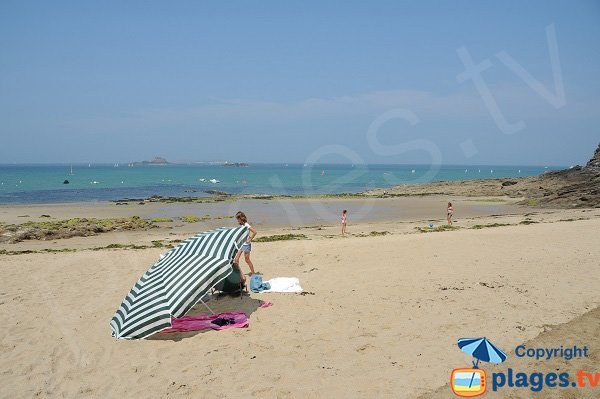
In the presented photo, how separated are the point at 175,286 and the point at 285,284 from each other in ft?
11.3

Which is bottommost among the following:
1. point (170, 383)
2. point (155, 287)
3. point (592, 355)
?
point (170, 383)

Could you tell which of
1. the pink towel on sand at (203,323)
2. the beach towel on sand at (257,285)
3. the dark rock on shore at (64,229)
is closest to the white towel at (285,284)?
the beach towel on sand at (257,285)

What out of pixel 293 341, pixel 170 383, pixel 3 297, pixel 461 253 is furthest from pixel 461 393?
pixel 3 297

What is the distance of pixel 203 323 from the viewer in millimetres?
7980

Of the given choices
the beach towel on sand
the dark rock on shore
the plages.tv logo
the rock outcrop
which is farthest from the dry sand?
the rock outcrop

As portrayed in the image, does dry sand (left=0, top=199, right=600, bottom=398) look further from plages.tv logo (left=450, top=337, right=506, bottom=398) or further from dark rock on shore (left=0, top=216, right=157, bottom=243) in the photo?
dark rock on shore (left=0, top=216, right=157, bottom=243)

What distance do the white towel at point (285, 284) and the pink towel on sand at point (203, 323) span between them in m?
1.81

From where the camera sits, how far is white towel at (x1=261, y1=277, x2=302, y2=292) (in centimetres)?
997

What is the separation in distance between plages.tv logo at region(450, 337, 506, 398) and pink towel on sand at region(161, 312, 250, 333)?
371 centimetres

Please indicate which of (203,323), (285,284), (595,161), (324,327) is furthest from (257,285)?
(595,161)

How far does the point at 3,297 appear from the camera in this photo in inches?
398

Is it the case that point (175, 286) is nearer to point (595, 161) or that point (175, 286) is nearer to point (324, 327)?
point (324, 327)

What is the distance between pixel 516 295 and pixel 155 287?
709cm

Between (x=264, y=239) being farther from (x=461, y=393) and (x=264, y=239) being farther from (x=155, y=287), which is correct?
(x=461, y=393)
